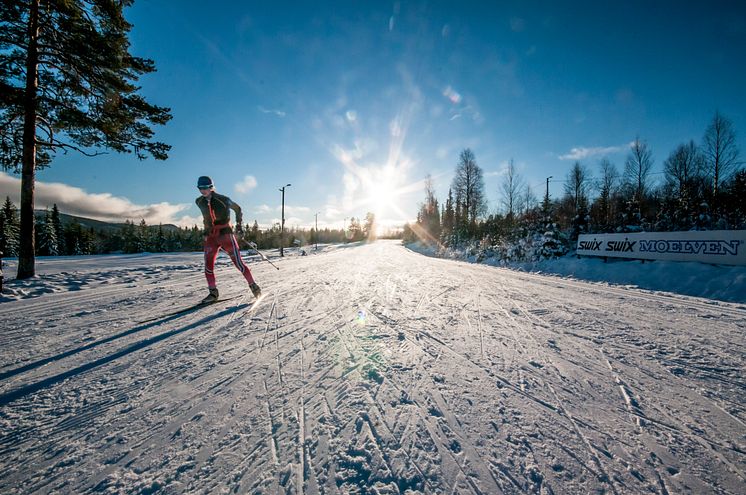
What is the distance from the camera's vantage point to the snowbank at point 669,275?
21.5 ft

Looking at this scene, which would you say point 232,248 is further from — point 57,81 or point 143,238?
point 143,238

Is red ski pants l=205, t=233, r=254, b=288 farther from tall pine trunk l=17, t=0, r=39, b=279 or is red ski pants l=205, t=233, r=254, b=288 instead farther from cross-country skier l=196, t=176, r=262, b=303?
tall pine trunk l=17, t=0, r=39, b=279

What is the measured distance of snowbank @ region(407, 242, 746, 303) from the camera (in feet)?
21.5

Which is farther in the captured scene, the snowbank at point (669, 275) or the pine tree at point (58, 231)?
the pine tree at point (58, 231)

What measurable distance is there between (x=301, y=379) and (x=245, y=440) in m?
0.68

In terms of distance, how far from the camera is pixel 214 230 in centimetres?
477

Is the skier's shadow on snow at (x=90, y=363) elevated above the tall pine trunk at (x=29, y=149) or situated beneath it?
situated beneath

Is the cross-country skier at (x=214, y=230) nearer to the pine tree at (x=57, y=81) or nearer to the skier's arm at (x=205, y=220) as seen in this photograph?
the skier's arm at (x=205, y=220)

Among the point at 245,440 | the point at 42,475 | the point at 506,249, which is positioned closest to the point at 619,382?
the point at 245,440

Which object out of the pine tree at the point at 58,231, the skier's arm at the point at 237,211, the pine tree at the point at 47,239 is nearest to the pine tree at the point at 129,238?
the pine tree at the point at 58,231

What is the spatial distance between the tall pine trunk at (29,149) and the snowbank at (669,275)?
1689 centimetres

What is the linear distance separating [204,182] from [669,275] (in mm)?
13023

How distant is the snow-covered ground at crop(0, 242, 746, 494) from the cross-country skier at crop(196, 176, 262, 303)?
3.60 feet

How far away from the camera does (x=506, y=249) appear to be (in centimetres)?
1734
